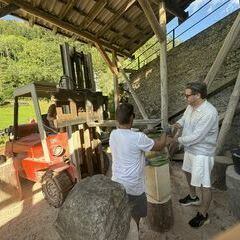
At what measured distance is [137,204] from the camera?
274 centimetres

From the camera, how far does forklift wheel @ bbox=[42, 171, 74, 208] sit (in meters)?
4.18

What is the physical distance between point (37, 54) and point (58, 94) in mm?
48810

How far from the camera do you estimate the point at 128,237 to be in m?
2.46

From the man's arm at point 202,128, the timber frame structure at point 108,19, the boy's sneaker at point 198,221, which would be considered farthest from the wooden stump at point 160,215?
the timber frame structure at point 108,19

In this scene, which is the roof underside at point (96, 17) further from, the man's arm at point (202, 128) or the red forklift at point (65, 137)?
the man's arm at point (202, 128)

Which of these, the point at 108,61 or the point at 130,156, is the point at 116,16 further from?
the point at 130,156

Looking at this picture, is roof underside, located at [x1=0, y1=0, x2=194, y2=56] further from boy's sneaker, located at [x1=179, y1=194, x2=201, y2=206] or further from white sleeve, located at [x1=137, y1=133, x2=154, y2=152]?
boy's sneaker, located at [x1=179, y1=194, x2=201, y2=206]

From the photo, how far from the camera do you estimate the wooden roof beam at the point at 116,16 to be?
7016 mm

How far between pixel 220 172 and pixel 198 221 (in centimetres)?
146

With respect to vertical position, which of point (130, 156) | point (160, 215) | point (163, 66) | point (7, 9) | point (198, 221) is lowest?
point (198, 221)

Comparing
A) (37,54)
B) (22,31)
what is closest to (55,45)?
(37,54)

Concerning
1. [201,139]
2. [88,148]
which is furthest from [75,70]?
[201,139]

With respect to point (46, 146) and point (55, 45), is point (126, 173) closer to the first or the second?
point (46, 146)

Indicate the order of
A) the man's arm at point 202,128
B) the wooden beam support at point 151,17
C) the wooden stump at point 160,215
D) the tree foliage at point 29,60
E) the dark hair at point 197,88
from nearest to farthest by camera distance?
the man's arm at point 202,128
the dark hair at point 197,88
the wooden stump at point 160,215
the wooden beam support at point 151,17
the tree foliage at point 29,60
